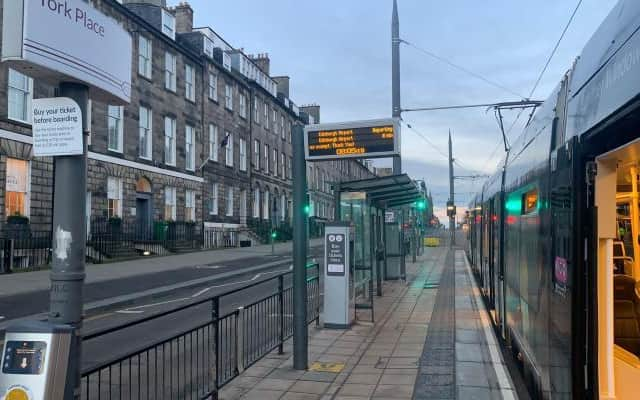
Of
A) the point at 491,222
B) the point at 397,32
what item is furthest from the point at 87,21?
the point at 397,32

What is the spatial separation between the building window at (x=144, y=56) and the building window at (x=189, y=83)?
3975 millimetres

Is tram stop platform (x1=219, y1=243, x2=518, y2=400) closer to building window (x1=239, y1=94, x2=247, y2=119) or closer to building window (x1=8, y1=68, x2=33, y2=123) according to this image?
building window (x1=8, y1=68, x2=33, y2=123)

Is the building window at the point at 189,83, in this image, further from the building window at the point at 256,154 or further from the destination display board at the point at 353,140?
the destination display board at the point at 353,140

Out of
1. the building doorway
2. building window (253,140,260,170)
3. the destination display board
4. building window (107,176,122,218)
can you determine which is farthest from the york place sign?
building window (253,140,260,170)

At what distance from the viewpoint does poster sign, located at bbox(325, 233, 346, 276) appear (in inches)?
390

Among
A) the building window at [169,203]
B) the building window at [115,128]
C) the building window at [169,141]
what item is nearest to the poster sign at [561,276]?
the building window at [115,128]

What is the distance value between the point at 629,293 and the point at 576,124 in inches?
83.5

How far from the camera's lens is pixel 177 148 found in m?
33.5

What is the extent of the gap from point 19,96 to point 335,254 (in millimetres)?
17707

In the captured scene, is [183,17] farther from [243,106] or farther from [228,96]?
[243,106]

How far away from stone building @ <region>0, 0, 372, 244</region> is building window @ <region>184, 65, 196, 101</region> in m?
0.11

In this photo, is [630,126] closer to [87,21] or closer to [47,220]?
[87,21]

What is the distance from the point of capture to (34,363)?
3.05 metres

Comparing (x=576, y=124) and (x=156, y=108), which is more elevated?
(x=156, y=108)
